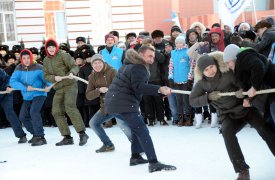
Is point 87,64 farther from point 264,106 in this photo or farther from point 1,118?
point 264,106

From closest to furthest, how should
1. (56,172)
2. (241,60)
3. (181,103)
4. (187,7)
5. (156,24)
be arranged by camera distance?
(241,60), (56,172), (181,103), (156,24), (187,7)

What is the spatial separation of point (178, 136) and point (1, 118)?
4.94 metres

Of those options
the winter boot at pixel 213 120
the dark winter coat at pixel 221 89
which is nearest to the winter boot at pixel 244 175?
the dark winter coat at pixel 221 89

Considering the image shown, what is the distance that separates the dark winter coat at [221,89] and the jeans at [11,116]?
4808 mm

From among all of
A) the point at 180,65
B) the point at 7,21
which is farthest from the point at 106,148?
the point at 7,21

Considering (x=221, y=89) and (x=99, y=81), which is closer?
(x=221, y=89)

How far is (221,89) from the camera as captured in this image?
5.43 meters

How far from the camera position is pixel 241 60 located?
5.17 m

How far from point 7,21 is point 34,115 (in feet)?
37.3

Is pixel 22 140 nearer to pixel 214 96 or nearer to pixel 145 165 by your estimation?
pixel 145 165

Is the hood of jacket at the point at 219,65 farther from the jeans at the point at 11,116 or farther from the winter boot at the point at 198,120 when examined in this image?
the jeans at the point at 11,116

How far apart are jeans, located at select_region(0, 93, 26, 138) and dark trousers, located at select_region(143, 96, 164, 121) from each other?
246 centimetres

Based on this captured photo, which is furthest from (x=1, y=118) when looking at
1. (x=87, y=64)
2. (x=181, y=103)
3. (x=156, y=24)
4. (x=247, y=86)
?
(x=156, y=24)

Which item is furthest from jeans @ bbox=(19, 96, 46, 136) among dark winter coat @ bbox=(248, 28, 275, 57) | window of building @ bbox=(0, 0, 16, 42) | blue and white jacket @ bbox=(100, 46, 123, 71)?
window of building @ bbox=(0, 0, 16, 42)
